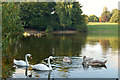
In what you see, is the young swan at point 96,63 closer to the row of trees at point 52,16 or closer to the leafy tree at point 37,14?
the row of trees at point 52,16

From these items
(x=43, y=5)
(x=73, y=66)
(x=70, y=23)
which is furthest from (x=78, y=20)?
(x=73, y=66)

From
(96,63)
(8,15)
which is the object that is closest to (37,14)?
(96,63)

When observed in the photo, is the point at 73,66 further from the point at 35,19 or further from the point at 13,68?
the point at 35,19

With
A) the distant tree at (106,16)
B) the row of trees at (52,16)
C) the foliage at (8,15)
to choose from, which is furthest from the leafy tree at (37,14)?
the distant tree at (106,16)

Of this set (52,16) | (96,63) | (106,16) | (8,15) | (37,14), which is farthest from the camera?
(106,16)

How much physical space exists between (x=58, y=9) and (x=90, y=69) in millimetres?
63528

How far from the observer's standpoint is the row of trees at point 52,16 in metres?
76.0

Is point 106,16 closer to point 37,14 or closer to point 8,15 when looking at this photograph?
point 37,14

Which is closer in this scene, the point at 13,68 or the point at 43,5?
the point at 13,68

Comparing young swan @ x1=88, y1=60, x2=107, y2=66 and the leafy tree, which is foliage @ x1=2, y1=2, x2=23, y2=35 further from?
the leafy tree

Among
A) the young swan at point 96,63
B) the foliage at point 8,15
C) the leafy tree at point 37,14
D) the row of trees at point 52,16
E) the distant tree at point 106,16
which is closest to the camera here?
the foliage at point 8,15

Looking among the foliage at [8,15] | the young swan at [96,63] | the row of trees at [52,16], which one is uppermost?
the row of trees at [52,16]

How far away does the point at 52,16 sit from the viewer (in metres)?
81.1

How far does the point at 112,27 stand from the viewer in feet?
317
